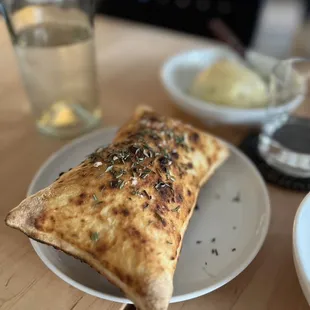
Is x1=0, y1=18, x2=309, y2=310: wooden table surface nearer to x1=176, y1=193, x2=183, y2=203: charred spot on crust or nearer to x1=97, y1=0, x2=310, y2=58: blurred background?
x1=176, y1=193, x2=183, y2=203: charred spot on crust

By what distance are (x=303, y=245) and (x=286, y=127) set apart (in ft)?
1.38

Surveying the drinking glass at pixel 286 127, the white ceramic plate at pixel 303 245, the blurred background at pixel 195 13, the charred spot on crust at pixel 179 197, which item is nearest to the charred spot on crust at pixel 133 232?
the charred spot on crust at pixel 179 197

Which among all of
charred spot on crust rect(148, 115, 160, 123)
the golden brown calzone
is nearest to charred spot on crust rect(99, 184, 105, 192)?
the golden brown calzone

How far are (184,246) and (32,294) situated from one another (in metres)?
0.26

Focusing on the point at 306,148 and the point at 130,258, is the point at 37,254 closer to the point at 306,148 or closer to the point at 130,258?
the point at 130,258

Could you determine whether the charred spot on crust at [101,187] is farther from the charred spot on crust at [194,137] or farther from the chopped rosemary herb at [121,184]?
the charred spot on crust at [194,137]

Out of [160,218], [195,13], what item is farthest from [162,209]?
[195,13]

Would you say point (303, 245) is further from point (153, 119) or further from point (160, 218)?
point (153, 119)

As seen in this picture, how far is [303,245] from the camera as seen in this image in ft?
1.83

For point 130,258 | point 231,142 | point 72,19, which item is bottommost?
point 231,142

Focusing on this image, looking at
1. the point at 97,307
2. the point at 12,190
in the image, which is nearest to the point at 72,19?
the point at 12,190

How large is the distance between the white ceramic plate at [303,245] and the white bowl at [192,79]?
0.32m

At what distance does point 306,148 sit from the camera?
85 cm

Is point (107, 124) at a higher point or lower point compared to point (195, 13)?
higher
